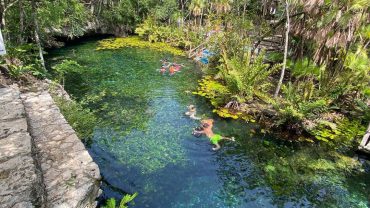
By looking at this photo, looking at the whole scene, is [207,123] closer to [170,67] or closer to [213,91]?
[213,91]

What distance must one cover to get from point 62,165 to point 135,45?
14718 millimetres

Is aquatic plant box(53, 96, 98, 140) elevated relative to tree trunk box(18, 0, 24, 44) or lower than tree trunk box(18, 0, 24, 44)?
lower

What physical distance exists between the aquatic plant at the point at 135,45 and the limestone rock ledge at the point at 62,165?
38.6 feet

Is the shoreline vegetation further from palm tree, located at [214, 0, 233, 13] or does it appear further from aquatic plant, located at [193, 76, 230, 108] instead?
Answer: palm tree, located at [214, 0, 233, 13]

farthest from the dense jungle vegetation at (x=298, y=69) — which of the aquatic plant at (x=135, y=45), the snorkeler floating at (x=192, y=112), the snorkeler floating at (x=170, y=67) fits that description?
the aquatic plant at (x=135, y=45)

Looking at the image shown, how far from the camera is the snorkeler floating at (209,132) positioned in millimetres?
7074

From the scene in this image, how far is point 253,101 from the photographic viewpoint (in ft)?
30.2

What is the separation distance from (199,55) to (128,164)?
1053 cm

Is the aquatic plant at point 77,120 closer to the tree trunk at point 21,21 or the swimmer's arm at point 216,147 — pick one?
the swimmer's arm at point 216,147

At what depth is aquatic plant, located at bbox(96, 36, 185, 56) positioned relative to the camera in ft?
55.7

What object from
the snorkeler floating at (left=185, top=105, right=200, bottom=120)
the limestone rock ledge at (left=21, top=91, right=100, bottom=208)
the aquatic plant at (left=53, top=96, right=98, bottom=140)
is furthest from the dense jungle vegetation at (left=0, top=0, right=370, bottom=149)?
the limestone rock ledge at (left=21, top=91, right=100, bottom=208)

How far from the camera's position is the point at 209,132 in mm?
7574

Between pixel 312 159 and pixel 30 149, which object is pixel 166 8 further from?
pixel 30 149

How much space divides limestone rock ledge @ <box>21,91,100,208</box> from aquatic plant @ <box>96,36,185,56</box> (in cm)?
1177
